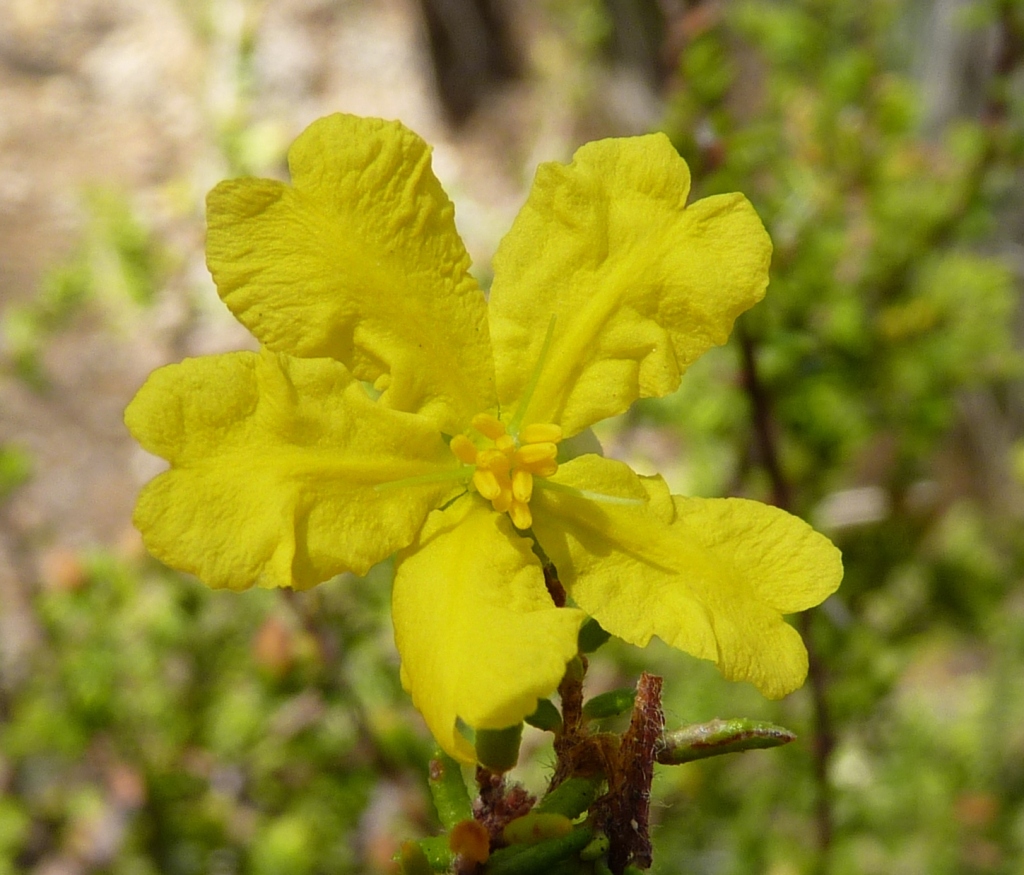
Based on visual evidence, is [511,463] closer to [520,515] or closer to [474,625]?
[520,515]

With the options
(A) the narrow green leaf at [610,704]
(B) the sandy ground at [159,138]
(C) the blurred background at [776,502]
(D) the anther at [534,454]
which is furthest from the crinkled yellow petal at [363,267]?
(B) the sandy ground at [159,138]

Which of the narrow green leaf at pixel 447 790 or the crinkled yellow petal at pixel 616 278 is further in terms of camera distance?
the crinkled yellow petal at pixel 616 278

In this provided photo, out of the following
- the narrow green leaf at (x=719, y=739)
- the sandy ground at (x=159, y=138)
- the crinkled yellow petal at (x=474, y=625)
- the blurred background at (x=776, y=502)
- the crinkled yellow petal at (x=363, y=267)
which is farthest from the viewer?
the sandy ground at (x=159, y=138)

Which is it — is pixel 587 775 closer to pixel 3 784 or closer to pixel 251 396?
pixel 251 396


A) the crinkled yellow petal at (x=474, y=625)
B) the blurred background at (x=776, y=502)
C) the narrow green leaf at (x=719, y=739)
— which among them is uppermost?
the crinkled yellow petal at (x=474, y=625)

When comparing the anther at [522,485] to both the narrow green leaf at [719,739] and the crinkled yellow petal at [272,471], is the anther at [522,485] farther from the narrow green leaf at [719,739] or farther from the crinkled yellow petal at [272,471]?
the narrow green leaf at [719,739]

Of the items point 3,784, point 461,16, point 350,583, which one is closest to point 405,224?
point 350,583

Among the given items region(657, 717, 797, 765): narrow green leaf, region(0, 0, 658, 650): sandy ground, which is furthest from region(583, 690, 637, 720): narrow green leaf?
region(0, 0, 658, 650): sandy ground

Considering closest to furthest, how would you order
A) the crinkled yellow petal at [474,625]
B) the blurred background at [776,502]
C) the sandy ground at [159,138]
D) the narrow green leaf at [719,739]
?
the crinkled yellow petal at [474,625] → the narrow green leaf at [719,739] → the blurred background at [776,502] → the sandy ground at [159,138]
